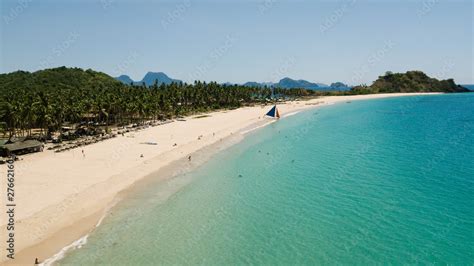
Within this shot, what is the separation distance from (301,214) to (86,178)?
2338cm

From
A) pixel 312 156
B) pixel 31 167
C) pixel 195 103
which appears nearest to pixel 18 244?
pixel 31 167

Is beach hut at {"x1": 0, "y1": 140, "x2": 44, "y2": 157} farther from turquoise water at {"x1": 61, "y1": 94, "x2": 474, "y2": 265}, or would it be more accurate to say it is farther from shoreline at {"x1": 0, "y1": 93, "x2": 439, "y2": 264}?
turquoise water at {"x1": 61, "y1": 94, "x2": 474, "y2": 265}

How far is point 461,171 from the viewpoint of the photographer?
43.6m

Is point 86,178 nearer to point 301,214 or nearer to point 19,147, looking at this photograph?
point 19,147

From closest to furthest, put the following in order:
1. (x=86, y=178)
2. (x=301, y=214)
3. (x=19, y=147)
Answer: (x=301, y=214) → (x=86, y=178) → (x=19, y=147)

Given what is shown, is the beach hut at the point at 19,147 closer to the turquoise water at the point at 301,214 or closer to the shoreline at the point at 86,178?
the shoreline at the point at 86,178

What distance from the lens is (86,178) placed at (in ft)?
125

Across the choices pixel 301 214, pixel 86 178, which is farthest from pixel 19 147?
pixel 301 214

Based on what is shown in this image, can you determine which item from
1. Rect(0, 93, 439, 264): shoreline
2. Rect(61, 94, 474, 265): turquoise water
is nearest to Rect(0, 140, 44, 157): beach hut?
Rect(0, 93, 439, 264): shoreline

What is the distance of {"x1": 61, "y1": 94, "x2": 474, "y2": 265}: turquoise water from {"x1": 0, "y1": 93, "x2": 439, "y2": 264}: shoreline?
205cm

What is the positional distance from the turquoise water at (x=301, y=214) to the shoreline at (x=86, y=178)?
2046mm

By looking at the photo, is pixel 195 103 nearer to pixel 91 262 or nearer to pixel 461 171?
pixel 461 171

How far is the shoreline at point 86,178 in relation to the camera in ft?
83.8

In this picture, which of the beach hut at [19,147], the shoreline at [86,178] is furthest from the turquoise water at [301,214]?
the beach hut at [19,147]
